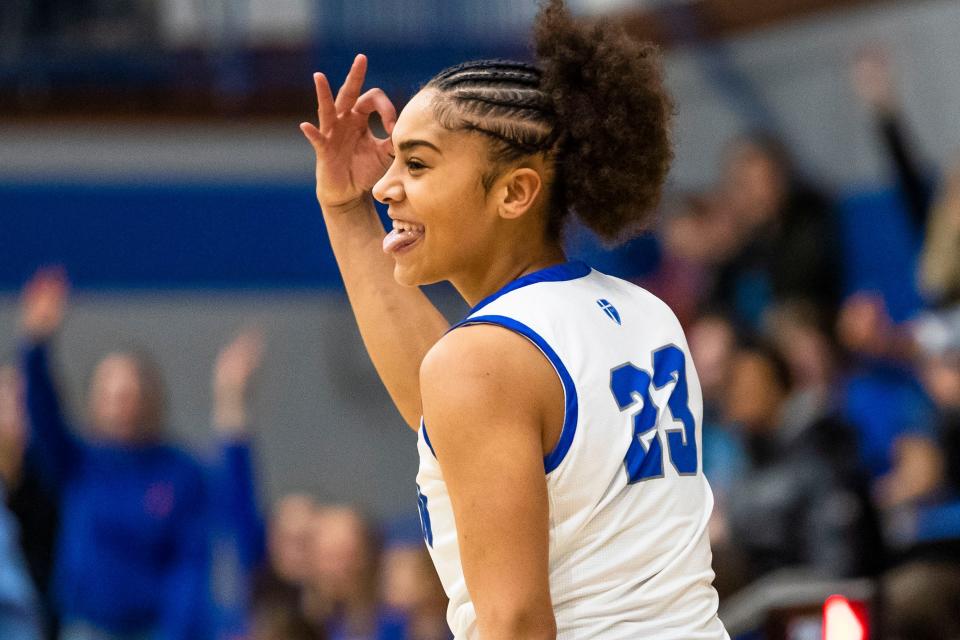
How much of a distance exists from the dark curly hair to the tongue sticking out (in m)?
0.15

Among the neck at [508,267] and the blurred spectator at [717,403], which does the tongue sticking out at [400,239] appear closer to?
the neck at [508,267]

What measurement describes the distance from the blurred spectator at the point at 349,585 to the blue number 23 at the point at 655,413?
3.39 m

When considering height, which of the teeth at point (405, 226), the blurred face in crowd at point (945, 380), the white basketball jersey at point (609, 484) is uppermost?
the teeth at point (405, 226)

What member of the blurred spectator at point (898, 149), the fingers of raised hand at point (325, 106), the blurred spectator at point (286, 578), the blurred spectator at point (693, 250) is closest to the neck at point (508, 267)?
the fingers of raised hand at point (325, 106)

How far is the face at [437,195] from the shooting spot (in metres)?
2.15

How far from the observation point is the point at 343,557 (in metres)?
5.82

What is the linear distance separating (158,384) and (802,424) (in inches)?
101

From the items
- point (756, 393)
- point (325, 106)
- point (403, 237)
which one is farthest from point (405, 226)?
point (756, 393)

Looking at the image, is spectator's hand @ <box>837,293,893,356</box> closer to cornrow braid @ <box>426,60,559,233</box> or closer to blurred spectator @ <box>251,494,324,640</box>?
blurred spectator @ <box>251,494,324,640</box>

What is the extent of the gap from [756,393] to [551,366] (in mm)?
3826

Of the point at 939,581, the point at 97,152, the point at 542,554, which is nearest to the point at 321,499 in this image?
the point at 97,152

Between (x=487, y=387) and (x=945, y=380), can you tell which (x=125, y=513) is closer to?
(x=945, y=380)

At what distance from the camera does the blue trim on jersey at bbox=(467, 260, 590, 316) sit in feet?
6.92

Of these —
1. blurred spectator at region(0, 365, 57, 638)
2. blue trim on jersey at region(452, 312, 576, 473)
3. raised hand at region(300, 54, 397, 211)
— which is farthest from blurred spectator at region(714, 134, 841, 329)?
blue trim on jersey at region(452, 312, 576, 473)
